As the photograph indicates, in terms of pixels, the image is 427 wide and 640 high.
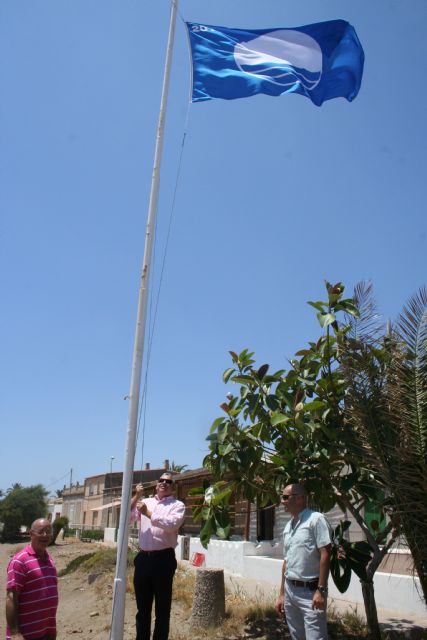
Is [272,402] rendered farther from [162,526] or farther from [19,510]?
[19,510]

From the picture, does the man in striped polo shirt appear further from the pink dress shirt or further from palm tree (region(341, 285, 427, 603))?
palm tree (region(341, 285, 427, 603))

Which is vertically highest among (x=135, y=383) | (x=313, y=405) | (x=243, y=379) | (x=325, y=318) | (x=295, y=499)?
(x=325, y=318)

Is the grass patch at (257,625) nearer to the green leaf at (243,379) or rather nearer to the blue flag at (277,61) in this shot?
the green leaf at (243,379)

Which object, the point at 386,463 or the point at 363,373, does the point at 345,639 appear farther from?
the point at 363,373

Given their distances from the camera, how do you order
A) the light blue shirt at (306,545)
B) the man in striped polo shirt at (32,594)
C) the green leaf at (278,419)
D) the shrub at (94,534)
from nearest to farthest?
the man in striped polo shirt at (32,594) < the light blue shirt at (306,545) < the green leaf at (278,419) < the shrub at (94,534)

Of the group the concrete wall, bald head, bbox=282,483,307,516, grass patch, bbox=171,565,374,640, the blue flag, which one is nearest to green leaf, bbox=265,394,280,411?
bald head, bbox=282,483,307,516

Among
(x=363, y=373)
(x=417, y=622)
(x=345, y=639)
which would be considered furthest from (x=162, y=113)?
(x=417, y=622)

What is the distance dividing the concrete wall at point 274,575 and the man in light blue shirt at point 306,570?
93cm

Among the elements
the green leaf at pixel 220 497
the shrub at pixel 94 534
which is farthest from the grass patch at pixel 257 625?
the shrub at pixel 94 534

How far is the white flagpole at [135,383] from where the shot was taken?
5.38 m

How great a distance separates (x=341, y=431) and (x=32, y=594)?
333cm

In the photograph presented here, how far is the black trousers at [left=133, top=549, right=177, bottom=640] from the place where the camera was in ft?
18.1

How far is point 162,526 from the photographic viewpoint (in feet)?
18.4

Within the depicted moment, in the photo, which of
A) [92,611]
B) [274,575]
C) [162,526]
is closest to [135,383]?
[162,526]
